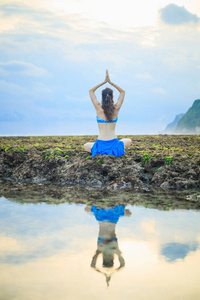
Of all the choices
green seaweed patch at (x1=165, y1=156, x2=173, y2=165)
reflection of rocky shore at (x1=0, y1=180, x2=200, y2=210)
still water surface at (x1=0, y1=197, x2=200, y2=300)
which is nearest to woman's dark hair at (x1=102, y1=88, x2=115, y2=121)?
green seaweed patch at (x1=165, y1=156, x2=173, y2=165)

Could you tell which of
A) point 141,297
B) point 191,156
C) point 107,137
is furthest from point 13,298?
point 191,156

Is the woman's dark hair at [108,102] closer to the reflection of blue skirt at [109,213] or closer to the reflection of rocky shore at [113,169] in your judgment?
the reflection of rocky shore at [113,169]

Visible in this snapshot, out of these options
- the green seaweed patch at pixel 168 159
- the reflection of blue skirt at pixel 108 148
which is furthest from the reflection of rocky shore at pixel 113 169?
the reflection of blue skirt at pixel 108 148

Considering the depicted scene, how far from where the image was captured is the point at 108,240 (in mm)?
3900

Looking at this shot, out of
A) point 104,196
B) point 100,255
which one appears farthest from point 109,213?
point 100,255

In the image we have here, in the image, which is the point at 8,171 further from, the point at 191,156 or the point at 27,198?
the point at 191,156

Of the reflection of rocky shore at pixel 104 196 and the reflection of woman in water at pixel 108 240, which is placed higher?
the reflection of rocky shore at pixel 104 196

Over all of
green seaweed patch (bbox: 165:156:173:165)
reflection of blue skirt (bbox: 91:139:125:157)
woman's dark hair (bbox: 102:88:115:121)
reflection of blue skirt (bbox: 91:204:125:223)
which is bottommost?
reflection of blue skirt (bbox: 91:204:125:223)

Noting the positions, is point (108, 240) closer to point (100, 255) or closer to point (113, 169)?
point (100, 255)

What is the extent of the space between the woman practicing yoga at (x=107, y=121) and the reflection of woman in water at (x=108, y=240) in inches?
126

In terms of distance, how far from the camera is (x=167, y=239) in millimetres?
3945

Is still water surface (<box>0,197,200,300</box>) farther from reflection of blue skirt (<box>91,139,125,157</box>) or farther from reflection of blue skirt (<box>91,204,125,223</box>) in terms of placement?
reflection of blue skirt (<box>91,139,125,157</box>)

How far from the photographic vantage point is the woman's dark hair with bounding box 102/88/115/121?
8102mm

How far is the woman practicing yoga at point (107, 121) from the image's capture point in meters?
8.15
